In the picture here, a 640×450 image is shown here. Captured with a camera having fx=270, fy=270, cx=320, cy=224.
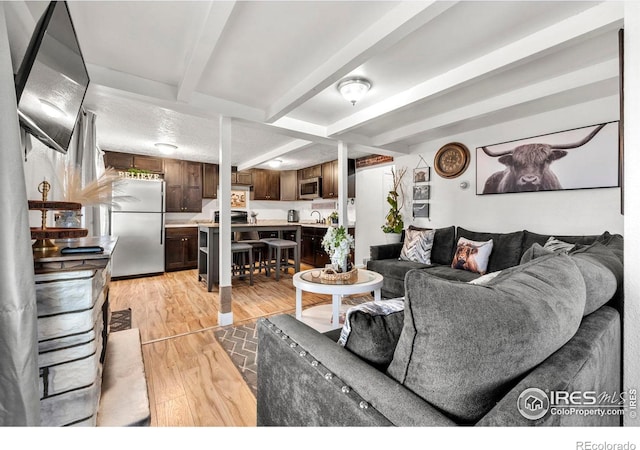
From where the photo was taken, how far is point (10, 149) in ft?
2.62

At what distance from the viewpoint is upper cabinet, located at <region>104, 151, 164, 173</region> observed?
4.73m

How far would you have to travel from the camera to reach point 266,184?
6418mm

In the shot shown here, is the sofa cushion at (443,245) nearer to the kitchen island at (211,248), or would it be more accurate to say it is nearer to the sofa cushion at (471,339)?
the kitchen island at (211,248)

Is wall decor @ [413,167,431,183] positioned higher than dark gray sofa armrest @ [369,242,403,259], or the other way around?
wall decor @ [413,167,431,183]

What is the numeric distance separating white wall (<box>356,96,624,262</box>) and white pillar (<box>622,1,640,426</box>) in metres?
2.16

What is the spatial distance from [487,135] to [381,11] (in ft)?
8.37

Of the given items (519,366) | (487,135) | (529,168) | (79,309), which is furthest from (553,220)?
(79,309)

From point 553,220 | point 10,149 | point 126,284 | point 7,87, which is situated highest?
point 7,87

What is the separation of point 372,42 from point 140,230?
4458 millimetres

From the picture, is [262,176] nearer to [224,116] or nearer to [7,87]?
[224,116]

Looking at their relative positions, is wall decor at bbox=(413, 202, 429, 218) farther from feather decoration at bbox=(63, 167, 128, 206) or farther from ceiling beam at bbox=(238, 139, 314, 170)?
feather decoration at bbox=(63, 167, 128, 206)

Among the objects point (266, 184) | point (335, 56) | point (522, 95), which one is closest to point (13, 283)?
point (335, 56)

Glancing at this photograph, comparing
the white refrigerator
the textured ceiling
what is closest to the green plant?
the textured ceiling
